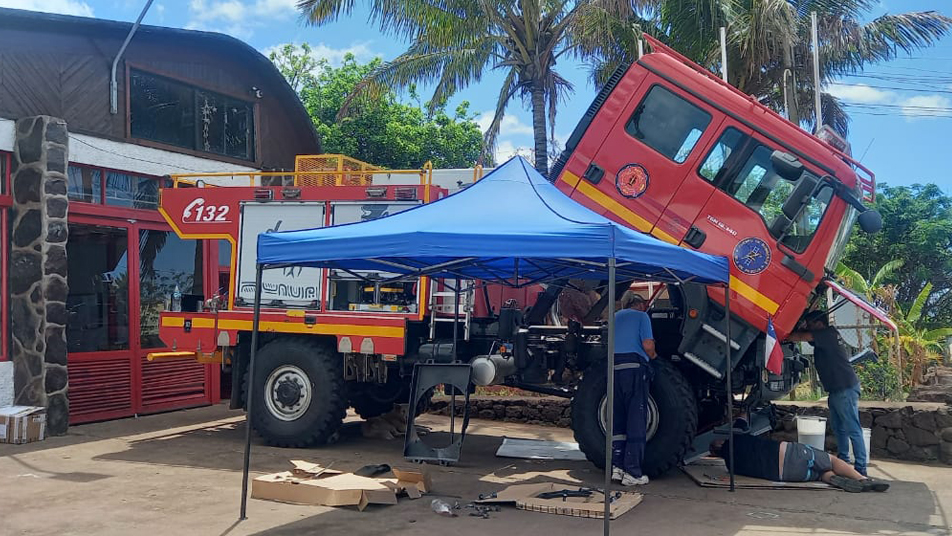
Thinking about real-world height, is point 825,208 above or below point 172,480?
above

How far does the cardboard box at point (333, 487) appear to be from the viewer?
22.3 ft

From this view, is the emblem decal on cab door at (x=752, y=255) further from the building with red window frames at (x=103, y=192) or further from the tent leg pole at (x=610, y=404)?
the building with red window frames at (x=103, y=192)

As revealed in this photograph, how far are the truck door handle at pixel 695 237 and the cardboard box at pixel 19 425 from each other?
739 cm

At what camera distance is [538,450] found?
971 centimetres

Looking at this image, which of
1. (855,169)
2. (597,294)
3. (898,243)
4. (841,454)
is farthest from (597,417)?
(898,243)

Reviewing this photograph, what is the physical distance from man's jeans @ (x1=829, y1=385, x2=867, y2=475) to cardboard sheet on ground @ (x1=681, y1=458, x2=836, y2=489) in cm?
63

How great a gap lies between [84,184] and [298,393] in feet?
14.4

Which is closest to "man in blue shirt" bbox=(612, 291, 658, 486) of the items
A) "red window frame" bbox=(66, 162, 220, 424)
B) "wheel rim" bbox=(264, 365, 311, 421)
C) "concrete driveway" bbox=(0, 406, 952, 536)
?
"concrete driveway" bbox=(0, 406, 952, 536)

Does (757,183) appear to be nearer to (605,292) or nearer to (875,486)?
(605,292)

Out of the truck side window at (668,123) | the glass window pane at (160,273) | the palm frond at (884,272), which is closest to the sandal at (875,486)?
the truck side window at (668,123)

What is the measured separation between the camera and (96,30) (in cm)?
1160

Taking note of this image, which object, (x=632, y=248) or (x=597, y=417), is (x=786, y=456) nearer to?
(x=597, y=417)

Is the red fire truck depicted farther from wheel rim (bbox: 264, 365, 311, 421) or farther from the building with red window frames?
the building with red window frames

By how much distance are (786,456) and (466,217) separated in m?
3.85
